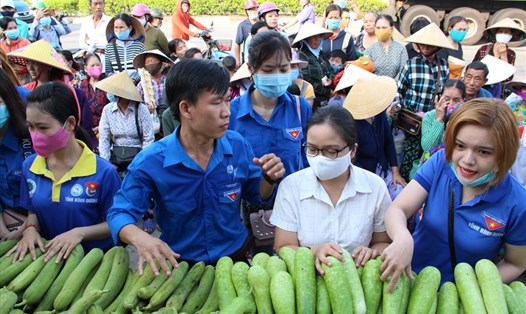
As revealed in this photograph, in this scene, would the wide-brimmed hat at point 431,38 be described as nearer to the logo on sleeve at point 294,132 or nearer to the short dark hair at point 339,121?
the logo on sleeve at point 294,132

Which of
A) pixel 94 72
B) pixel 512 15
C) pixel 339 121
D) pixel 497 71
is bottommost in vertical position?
pixel 512 15

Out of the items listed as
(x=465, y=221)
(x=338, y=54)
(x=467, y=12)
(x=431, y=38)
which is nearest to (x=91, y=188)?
(x=465, y=221)

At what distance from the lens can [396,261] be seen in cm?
187

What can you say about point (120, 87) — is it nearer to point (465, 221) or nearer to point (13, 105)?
point (13, 105)

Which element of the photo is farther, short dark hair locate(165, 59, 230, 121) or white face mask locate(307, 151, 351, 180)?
white face mask locate(307, 151, 351, 180)

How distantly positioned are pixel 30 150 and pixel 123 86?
213 centimetres

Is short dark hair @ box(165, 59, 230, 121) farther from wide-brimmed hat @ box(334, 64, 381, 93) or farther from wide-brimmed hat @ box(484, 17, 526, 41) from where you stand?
wide-brimmed hat @ box(484, 17, 526, 41)

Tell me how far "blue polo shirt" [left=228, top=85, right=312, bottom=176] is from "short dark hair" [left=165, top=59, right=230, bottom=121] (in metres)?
0.90

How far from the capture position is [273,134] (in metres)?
3.14

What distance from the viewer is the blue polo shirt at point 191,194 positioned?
2.20 m

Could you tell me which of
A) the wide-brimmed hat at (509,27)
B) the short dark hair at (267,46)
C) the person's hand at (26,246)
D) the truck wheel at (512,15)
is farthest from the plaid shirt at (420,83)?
the truck wheel at (512,15)

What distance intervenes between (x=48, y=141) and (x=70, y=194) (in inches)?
Result: 12.4

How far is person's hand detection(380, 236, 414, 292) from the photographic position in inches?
72.6

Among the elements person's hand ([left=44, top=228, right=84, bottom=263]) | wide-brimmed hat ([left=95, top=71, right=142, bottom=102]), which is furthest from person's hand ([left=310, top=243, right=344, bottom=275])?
wide-brimmed hat ([left=95, top=71, right=142, bottom=102])
